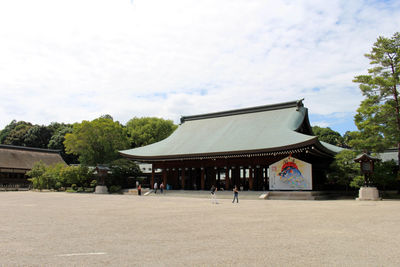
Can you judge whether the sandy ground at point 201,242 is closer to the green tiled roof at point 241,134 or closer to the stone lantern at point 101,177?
the green tiled roof at point 241,134

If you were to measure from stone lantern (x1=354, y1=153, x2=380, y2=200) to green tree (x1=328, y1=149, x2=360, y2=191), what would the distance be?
174 cm

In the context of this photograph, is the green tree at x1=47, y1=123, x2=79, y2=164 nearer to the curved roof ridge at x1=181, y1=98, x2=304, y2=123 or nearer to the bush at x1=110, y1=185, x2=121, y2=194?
the bush at x1=110, y1=185, x2=121, y2=194

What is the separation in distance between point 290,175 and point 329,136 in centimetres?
4197

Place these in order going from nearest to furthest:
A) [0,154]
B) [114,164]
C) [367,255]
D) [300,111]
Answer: [367,255] → [300,111] → [114,164] → [0,154]

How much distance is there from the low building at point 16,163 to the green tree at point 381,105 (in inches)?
1773

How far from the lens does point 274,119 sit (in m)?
33.5

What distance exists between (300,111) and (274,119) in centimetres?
257

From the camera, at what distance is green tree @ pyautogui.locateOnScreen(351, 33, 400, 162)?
25.1 metres

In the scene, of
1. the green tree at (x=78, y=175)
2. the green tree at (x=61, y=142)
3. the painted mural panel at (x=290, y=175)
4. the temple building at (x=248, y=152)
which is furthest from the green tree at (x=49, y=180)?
the painted mural panel at (x=290, y=175)

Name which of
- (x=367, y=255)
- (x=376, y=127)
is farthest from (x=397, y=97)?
(x=367, y=255)

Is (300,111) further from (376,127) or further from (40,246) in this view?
(40,246)

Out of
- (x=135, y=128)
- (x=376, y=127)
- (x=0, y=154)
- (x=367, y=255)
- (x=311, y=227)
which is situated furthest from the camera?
(x=135, y=128)

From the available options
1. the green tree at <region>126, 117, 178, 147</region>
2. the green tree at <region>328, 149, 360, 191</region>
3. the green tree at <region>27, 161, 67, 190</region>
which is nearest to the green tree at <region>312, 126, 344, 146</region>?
the green tree at <region>126, 117, 178, 147</region>

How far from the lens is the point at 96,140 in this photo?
41500mm
